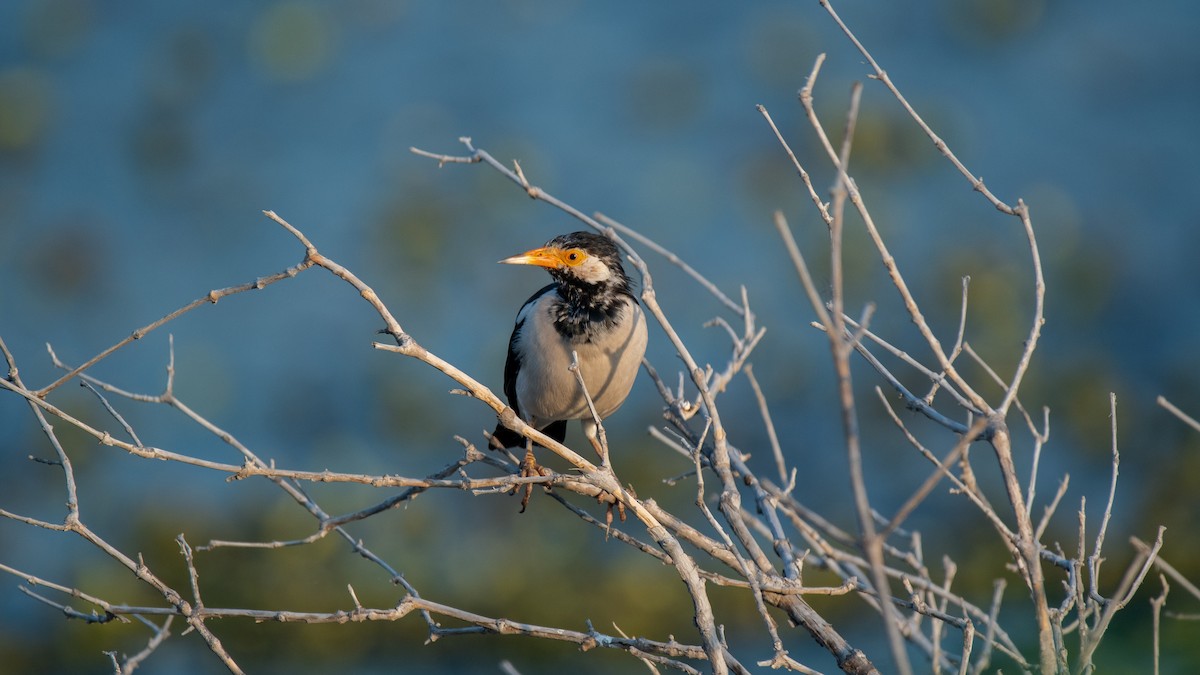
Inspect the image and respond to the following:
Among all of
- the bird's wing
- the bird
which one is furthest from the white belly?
the bird's wing

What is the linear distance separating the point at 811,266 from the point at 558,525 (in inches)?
110

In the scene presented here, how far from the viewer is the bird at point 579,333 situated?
4328mm

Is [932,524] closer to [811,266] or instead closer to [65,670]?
[811,266]

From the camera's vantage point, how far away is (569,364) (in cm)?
425

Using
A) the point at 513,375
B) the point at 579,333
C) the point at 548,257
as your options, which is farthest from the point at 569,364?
the point at 513,375

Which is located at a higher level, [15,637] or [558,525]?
[15,637]

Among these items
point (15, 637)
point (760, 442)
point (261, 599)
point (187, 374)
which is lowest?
point (760, 442)

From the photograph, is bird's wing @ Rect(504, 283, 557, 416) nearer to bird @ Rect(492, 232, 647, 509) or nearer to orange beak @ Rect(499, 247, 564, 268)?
bird @ Rect(492, 232, 647, 509)

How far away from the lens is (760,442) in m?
8.09

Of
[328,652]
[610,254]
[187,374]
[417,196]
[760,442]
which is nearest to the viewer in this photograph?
[610,254]

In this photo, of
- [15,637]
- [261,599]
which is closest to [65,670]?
[15,637]

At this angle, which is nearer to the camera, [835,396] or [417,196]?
[835,396]

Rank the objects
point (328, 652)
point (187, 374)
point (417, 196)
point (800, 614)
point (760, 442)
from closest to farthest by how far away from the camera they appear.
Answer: point (800, 614), point (328, 652), point (760, 442), point (187, 374), point (417, 196)

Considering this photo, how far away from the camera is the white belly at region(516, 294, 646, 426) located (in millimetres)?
4320
